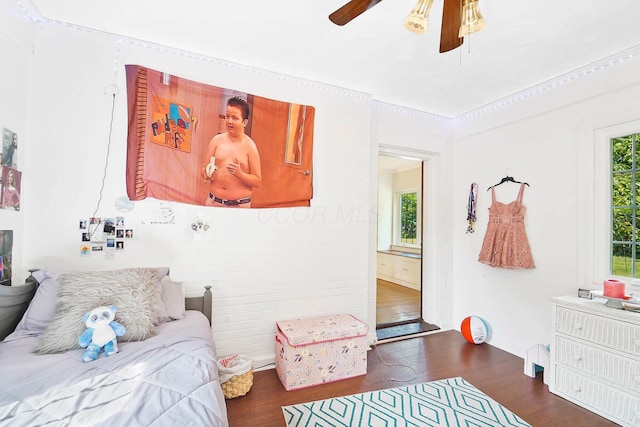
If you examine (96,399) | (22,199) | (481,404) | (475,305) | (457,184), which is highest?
(457,184)

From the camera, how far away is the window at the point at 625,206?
237 cm

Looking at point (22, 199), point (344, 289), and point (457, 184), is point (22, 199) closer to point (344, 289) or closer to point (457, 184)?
point (344, 289)

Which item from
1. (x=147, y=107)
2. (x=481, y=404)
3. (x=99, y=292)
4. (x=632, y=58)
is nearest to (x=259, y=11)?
(x=147, y=107)

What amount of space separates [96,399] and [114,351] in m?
0.45

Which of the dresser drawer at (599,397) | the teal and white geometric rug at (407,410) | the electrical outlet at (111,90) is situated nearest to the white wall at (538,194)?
the dresser drawer at (599,397)

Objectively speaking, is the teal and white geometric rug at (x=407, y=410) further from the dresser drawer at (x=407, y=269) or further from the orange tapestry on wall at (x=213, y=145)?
the dresser drawer at (x=407, y=269)

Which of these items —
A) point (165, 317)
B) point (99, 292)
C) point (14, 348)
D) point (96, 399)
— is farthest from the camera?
point (165, 317)

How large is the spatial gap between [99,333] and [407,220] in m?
5.91

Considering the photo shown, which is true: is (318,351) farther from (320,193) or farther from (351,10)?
(351,10)

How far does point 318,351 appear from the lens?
2441 mm

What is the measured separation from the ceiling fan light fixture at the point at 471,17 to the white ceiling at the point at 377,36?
0.61m

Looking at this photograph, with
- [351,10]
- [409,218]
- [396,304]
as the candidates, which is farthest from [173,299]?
[409,218]

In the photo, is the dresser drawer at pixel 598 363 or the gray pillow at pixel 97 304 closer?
the gray pillow at pixel 97 304

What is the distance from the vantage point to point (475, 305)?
3537 mm
